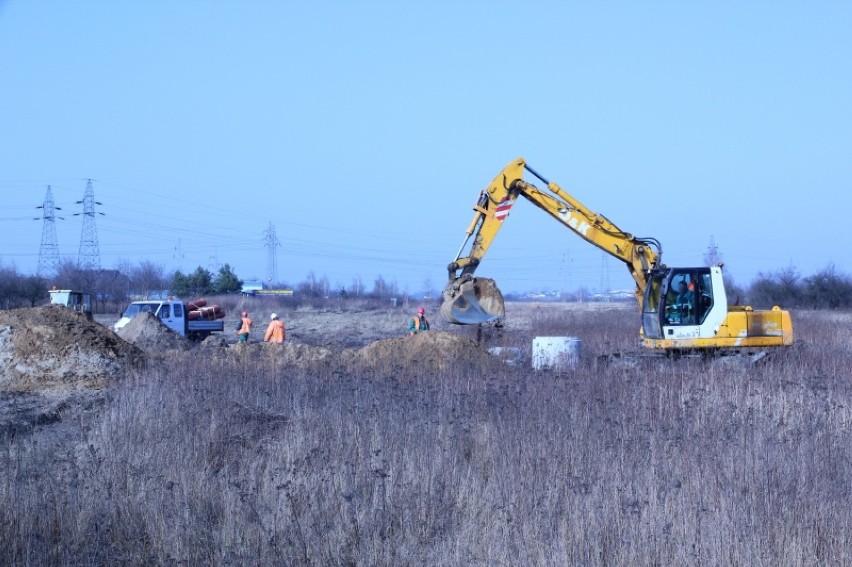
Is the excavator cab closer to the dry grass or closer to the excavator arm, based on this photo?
the excavator arm

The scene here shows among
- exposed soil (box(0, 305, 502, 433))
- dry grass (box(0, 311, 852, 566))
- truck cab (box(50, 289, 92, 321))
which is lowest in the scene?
dry grass (box(0, 311, 852, 566))

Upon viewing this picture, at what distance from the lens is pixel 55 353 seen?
16.6 metres

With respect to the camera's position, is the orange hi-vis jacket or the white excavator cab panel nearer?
the white excavator cab panel

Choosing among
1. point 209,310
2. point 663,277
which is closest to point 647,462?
point 663,277

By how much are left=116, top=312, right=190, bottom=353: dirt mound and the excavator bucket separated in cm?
818

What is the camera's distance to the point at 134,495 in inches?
296

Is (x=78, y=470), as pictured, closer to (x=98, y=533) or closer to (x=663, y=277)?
(x=98, y=533)

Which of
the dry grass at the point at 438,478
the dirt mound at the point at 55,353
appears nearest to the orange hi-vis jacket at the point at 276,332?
the dirt mound at the point at 55,353

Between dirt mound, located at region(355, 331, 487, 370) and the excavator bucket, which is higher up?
the excavator bucket

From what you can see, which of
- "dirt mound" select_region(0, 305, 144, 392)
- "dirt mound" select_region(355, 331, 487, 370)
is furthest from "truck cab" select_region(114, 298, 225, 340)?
"dirt mound" select_region(0, 305, 144, 392)

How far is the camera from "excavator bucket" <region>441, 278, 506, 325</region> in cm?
1884

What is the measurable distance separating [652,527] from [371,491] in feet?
7.10

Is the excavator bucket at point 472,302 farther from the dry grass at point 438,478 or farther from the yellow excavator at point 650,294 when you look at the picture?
the dry grass at point 438,478

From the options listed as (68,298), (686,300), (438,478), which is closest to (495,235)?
(686,300)
